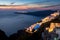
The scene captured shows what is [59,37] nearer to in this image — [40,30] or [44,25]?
[40,30]

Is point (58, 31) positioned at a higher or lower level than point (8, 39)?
higher

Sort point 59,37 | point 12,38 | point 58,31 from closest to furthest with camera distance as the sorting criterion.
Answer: point 59,37, point 58,31, point 12,38

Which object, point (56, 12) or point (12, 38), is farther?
point (56, 12)

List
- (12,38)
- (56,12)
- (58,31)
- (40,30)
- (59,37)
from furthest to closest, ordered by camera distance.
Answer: (56,12)
(40,30)
(12,38)
(58,31)
(59,37)

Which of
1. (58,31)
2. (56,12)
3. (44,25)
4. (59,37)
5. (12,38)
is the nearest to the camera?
(59,37)

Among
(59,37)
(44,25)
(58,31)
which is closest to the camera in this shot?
(59,37)

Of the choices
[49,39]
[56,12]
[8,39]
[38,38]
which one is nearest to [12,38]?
[8,39]

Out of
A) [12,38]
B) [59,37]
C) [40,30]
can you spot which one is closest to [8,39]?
[12,38]

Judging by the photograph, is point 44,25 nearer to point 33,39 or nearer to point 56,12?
point 33,39

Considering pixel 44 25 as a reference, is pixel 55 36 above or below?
above
